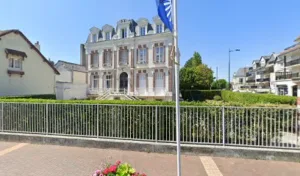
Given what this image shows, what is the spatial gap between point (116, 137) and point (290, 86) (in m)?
38.0

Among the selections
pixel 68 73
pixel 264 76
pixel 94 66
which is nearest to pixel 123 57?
pixel 94 66

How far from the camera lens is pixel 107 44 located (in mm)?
29953

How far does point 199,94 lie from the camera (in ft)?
111

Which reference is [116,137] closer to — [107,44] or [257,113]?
[257,113]

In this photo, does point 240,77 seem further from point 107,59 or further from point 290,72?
point 107,59

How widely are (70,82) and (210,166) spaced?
26.3m

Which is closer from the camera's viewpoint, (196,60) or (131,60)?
(131,60)

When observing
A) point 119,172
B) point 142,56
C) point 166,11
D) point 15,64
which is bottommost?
point 119,172

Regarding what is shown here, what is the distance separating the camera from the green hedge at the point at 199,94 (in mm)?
33438

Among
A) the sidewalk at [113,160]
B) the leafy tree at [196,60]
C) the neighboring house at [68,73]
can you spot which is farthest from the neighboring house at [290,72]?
the neighboring house at [68,73]

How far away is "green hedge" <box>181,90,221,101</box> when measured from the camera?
1316 inches

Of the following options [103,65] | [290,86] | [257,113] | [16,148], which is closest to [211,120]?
[257,113]

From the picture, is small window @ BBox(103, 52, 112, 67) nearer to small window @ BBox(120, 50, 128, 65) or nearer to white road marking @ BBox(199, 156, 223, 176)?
small window @ BBox(120, 50, 128, 65)

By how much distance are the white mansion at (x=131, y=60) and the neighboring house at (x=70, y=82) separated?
2.01m
